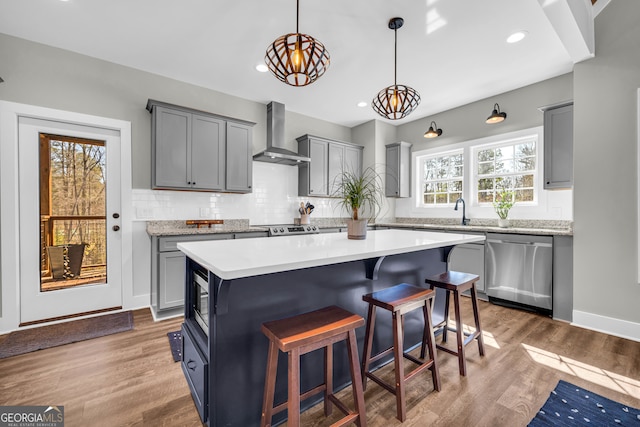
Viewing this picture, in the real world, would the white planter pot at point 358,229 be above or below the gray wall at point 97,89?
below

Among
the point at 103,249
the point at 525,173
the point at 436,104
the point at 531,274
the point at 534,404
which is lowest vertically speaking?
the point at 534,404

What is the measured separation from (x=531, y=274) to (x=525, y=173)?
1526 millimetres

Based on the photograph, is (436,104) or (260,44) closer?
(260,44)

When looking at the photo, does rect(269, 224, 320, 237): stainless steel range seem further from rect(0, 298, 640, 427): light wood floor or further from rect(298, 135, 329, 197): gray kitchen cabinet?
rect(0, 298, 640, 427): light wood floor

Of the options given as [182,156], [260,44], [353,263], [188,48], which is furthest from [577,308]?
[188,48]

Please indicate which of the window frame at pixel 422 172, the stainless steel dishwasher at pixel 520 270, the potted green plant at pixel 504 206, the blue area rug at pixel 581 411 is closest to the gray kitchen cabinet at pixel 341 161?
the window frame at pixel 422 172

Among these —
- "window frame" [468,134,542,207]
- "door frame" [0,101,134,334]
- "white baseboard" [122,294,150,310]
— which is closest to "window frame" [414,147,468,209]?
"window frame" [468,134,542,207]

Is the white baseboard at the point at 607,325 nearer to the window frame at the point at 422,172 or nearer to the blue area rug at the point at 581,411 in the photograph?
the blue area rug at the point at 581,411

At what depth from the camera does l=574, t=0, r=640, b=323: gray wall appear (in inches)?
101

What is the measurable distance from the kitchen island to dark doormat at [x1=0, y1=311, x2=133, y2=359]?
1.50 m

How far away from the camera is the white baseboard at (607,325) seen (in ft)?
8.35

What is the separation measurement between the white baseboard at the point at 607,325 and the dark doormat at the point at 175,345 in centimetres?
377

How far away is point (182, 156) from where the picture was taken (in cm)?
340

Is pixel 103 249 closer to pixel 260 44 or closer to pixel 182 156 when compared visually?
pixel 182 156
